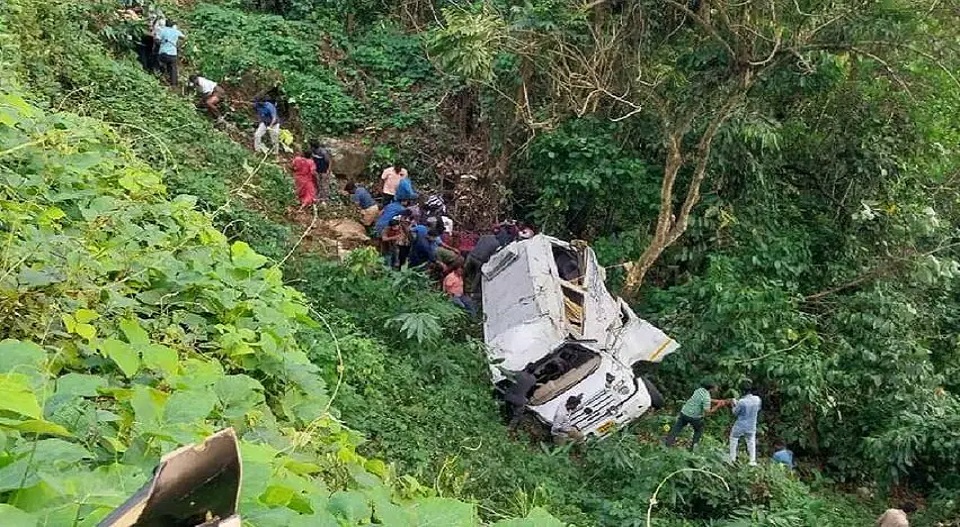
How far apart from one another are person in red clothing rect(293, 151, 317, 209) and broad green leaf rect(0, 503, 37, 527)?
9.07 m

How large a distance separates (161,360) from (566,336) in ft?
19.2

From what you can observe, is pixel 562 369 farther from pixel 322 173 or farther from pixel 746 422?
pixel 322 173

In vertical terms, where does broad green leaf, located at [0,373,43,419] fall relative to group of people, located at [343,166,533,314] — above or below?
above

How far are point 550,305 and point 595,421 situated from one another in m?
A: 1.28

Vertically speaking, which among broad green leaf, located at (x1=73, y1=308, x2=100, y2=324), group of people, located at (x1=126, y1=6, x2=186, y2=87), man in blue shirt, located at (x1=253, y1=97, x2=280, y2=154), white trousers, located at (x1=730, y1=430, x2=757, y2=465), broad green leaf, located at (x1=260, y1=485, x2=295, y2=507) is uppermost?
broad green leaf, located at (x1=73, y1=308, x2=100, y2=324)

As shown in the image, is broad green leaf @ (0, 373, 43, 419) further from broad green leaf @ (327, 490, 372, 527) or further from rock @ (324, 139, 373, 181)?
rock @ (324, 139, 373, 181)

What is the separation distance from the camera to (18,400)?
1762 millimetres

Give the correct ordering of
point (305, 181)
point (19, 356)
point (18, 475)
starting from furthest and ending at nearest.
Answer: point (305, 181) → point (19, 356) → point (18, 475)

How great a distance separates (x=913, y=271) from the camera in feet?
33.3

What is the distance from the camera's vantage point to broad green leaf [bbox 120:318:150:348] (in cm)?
271

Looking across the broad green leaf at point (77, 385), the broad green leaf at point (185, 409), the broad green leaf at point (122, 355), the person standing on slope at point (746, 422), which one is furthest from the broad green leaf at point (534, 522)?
the person standing on slope at point (746, 422)

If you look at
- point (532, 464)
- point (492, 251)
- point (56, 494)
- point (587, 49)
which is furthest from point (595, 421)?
point (56, 494)

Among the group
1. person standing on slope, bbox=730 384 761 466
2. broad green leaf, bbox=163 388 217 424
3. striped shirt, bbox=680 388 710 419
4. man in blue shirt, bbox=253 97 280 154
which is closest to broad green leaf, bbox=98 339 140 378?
broad green leaf, bbox=163 388 217 424

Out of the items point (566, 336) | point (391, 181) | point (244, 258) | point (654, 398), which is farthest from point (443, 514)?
point (391, 181)
